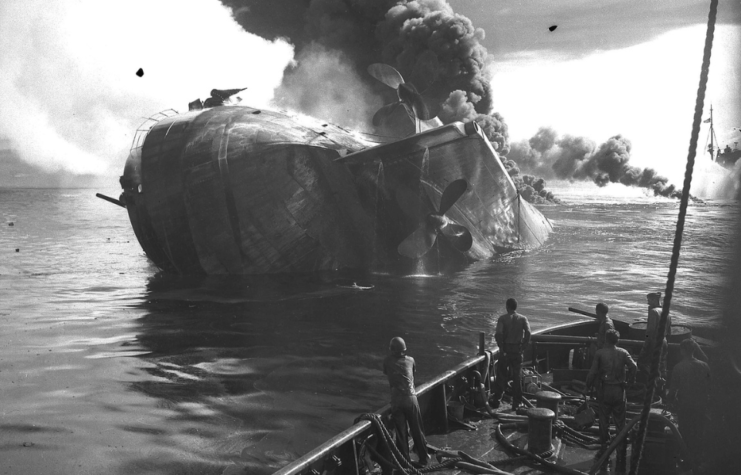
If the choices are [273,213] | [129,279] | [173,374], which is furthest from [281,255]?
[173,374]

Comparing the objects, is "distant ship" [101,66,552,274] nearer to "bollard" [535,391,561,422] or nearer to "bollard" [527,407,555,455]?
"bollard" [535,391,561,422]

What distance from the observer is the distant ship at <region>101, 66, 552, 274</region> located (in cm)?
3278

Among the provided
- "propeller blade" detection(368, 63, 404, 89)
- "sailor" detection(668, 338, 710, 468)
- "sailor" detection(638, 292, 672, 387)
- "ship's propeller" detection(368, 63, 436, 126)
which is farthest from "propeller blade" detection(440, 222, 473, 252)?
"sailor" detection(668, 338, 710, 468)

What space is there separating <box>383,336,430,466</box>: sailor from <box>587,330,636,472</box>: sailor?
3.19 meters

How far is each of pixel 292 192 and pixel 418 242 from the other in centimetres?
801

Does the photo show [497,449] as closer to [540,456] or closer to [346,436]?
[540,456]

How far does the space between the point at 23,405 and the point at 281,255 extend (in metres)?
19.3

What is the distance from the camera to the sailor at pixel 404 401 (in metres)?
9.80

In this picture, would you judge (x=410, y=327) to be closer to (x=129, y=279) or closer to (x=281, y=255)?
(x=281, y=255)

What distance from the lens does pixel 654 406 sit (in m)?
11.7

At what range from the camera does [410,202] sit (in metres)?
35.6

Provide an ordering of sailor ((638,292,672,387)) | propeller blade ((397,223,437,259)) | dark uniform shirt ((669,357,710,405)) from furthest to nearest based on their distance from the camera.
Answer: propeller blade ((397,223,437,259))
sailor ((638,292,672,387))
dark uniform shirt ((669,357,710,405))

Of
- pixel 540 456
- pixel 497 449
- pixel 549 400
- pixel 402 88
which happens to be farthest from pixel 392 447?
pixel 402 88

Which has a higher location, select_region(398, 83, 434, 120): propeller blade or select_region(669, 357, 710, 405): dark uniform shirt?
select_region(398, 83, 434, 120): propeller blade
